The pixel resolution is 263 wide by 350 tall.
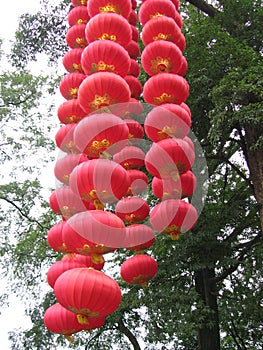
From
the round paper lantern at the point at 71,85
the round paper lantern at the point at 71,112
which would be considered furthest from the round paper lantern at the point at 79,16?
the round paper lantern at the point at 71,112

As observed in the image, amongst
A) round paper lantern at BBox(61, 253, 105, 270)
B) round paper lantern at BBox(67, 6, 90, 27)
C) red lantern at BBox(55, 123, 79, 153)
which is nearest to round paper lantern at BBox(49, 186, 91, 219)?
round paper lantern at BBox(61, 253, 105, 270)

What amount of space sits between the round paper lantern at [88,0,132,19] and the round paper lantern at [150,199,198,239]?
2.07 m

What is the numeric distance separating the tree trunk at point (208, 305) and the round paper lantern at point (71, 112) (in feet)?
12.6

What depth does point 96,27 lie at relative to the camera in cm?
380

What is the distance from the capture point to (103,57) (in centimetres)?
359

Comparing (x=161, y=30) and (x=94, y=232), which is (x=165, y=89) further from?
(x=94, y=232)

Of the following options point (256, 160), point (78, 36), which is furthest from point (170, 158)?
point (256, 160)

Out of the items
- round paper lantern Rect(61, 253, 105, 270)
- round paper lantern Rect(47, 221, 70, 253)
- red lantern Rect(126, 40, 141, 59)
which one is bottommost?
round paper lantern Rect(61, 253, 105, 270)

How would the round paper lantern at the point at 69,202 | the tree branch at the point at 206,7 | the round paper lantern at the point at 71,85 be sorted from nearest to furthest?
the round paper lantern at the point at 69,202 < the round paper lantern at the point at 71,85 < the tree branch at the point at 206,7

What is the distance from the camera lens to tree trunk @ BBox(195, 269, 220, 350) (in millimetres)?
6688

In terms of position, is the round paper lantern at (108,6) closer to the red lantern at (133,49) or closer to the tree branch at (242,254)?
the red lantern at (133,49)

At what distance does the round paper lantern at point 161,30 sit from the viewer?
4.23m

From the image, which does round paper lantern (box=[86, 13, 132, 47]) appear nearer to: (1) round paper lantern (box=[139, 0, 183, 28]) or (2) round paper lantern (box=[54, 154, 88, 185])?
(1) round paper lantern (box=[139, 0, 183, 28])

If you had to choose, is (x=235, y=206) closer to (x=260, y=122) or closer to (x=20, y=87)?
(x=260, y=122)
